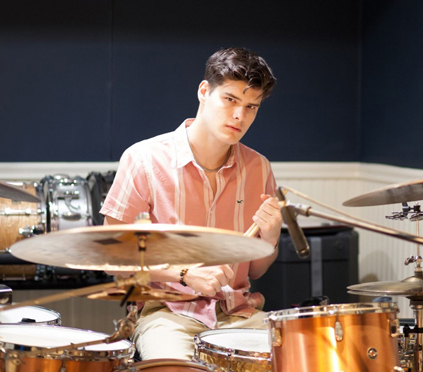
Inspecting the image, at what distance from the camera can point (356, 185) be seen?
16.2ft

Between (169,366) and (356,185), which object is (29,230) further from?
(356,185)

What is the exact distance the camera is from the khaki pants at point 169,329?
242cm

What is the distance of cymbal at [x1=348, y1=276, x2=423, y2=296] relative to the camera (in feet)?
7.34

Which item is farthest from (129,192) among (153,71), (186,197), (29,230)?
(153,71)

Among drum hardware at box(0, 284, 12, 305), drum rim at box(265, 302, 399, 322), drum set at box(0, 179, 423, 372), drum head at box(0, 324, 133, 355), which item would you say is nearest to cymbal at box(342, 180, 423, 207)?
drum set at box(0, 179, 423, 372)

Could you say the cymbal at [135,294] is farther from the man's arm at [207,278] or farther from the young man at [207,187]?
the young man at [207,187]

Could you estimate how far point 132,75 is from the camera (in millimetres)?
4746

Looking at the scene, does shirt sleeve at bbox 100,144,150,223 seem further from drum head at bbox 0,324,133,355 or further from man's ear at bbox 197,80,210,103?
drum head at bbox 0,324,133,355

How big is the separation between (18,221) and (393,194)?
2.15 m

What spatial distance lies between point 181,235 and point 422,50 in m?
2.90

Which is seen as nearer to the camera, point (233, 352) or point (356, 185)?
point (233, 352)

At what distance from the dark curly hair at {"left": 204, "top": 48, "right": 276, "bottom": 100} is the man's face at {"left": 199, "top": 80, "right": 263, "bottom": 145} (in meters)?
0.02

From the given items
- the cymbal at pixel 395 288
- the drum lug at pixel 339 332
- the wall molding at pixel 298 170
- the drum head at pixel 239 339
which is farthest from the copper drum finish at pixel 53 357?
the wall molding at pixel 298 170

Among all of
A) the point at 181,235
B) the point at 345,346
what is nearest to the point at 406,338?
the point at 345,346
